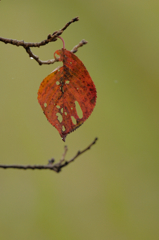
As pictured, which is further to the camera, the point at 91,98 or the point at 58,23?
the point at 58,23

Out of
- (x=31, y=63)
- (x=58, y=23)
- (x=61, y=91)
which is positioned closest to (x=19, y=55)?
(x=31, y=63)

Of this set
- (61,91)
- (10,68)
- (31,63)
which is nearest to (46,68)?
(31,63)

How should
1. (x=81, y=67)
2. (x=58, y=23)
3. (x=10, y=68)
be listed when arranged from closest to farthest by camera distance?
1. (x=81, y=67)
2. (x=10, y=68)
3. (x=58, y=23)

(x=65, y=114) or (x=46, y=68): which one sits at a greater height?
(x=46, y=68)

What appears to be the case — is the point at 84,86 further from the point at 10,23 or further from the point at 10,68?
the point at 10,23

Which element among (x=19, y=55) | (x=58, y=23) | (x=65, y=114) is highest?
(x=58, y=23)

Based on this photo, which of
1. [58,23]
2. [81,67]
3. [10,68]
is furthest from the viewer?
[58,23]

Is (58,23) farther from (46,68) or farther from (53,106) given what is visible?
(53,106)
